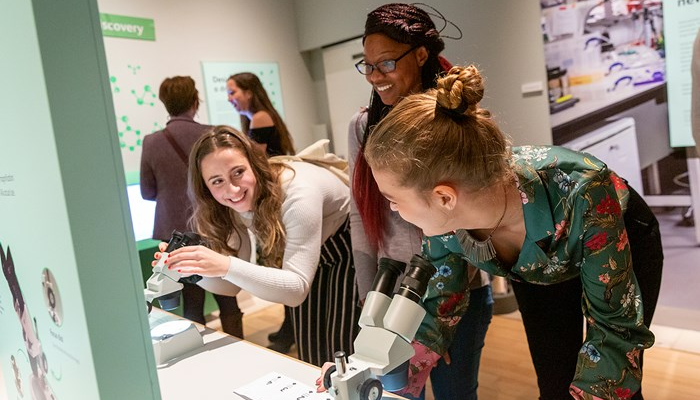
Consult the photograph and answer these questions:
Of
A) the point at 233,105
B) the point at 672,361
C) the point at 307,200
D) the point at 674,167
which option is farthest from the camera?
the point at 674,167

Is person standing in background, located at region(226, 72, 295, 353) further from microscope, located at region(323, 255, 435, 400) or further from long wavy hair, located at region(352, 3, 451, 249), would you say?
microscope, located at region(323, 255, 435, 400)

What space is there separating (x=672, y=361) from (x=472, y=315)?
1210 millimetres

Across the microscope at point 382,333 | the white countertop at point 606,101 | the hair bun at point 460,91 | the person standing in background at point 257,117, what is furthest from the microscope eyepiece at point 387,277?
the white countertop at point 606,101

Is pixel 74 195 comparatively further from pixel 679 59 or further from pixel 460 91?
pixel 679 59

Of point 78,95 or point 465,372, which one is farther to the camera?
point 465,372

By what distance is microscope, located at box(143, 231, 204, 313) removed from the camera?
112cm

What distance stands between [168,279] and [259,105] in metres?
0.70

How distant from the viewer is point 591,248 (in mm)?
824

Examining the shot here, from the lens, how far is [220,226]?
1445 mm

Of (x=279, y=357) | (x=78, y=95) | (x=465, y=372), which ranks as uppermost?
(x=78, y=95)

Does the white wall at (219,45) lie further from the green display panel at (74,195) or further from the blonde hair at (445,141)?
the green display panel at (74,195)

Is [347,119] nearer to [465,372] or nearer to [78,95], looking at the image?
[465,372]

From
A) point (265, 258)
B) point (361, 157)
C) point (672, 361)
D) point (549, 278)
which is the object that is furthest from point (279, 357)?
point (672, 361)

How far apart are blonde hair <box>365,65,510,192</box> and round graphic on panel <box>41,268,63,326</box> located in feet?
1.67
